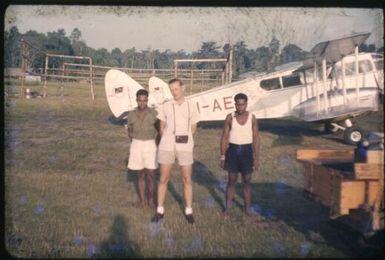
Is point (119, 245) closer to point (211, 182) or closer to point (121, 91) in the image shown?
point (211, 182)

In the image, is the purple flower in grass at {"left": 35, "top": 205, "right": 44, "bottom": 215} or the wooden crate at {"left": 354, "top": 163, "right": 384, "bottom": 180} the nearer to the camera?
the wooden crate at {"left": 354, "top": 163, "right": 384, "bottom": 180}

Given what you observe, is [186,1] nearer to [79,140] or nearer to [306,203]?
[306,203]

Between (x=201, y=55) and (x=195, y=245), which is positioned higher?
(x=201, y=55)

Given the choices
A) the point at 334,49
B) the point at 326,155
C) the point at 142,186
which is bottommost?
the point at 142,186

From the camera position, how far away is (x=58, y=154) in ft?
33.8

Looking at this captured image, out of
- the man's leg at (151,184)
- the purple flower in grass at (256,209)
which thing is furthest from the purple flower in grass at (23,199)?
the purple flower in grass at (256,209)

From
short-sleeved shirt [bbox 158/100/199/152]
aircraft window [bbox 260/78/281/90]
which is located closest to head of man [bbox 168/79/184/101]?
short-sleeved shirt [bbox 158/100/199/152]

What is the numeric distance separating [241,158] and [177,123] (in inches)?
43.2

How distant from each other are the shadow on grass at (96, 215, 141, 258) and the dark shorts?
68.2 inches

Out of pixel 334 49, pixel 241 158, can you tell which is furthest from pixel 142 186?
pixel 334 49

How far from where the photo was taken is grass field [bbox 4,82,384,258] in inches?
200

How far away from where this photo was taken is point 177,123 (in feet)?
19.0

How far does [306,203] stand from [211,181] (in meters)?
2.11

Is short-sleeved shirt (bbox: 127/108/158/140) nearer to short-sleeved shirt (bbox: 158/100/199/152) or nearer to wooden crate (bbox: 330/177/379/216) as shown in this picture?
short-sleeved shirt (bbox: 158/100/199/152)
